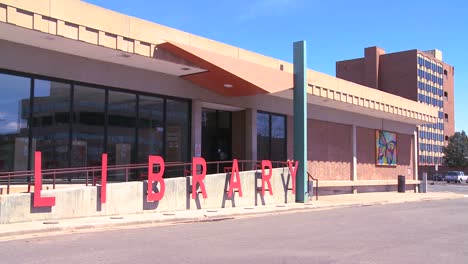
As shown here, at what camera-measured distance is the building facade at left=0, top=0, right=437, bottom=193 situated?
1612cm

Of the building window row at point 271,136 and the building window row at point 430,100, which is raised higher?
the building window row at point 430,100

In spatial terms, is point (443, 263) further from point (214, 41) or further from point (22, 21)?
point (214, 41)

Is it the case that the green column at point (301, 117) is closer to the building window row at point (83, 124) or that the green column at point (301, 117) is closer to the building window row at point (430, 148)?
the building window row at point (83, 124)

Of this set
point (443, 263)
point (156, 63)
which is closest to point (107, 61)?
point (156, 63)

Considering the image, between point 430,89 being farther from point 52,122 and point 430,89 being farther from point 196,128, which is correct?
point 52,122

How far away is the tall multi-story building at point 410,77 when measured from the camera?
10875cm

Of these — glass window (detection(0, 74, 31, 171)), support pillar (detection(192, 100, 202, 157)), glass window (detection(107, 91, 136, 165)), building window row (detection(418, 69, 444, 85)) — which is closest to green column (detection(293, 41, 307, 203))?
support pillar (detection(192, 100, 202, 157))

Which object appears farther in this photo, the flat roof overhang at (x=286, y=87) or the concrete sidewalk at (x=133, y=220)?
the flat roof overhang at (x=286, y=87)

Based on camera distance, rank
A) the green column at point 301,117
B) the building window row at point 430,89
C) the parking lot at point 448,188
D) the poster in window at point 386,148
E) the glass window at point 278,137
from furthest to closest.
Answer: the building window row at point 430,89 < the parking lot at point 448,188 < the poster in window at point 386,148 < the glass window at point 278,137 < the green column at point 301,117

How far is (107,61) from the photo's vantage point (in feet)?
61.4

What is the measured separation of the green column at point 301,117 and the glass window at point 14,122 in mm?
11120

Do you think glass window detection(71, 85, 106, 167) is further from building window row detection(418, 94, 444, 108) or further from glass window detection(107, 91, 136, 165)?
building window row detection(418, 94, 444, 108)

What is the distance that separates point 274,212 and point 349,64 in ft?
326

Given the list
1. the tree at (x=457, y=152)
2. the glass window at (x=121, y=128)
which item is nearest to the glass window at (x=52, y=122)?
the glass window at (x=121, y=128)
